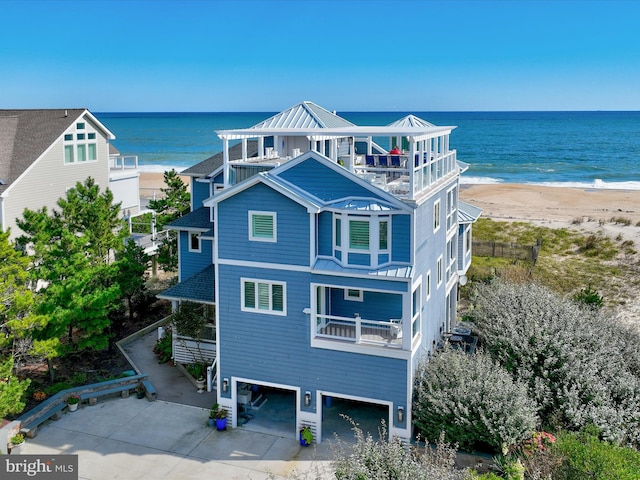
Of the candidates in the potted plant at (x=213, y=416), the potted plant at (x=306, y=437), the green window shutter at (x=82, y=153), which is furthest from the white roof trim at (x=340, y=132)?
the green window shutter at (x=82, y=153)

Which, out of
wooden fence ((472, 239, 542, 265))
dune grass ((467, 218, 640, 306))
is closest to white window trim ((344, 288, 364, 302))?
dune grass ((467, 218, 640, 306))

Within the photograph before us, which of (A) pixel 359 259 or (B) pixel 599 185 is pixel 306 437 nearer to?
(A) pixel 359 259

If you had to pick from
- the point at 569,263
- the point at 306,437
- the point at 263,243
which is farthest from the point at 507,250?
the point at 306,437

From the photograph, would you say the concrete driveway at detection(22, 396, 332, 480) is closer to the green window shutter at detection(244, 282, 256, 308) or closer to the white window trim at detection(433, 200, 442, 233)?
the green window shutter at detection(244, 282, 256, 308)

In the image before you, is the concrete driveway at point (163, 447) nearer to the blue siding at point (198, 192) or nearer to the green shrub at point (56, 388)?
the green shrub at point (56, 388)

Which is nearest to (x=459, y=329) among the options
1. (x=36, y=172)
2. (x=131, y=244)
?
(x=131, y=244)

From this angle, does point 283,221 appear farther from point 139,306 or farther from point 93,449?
point 139,306
